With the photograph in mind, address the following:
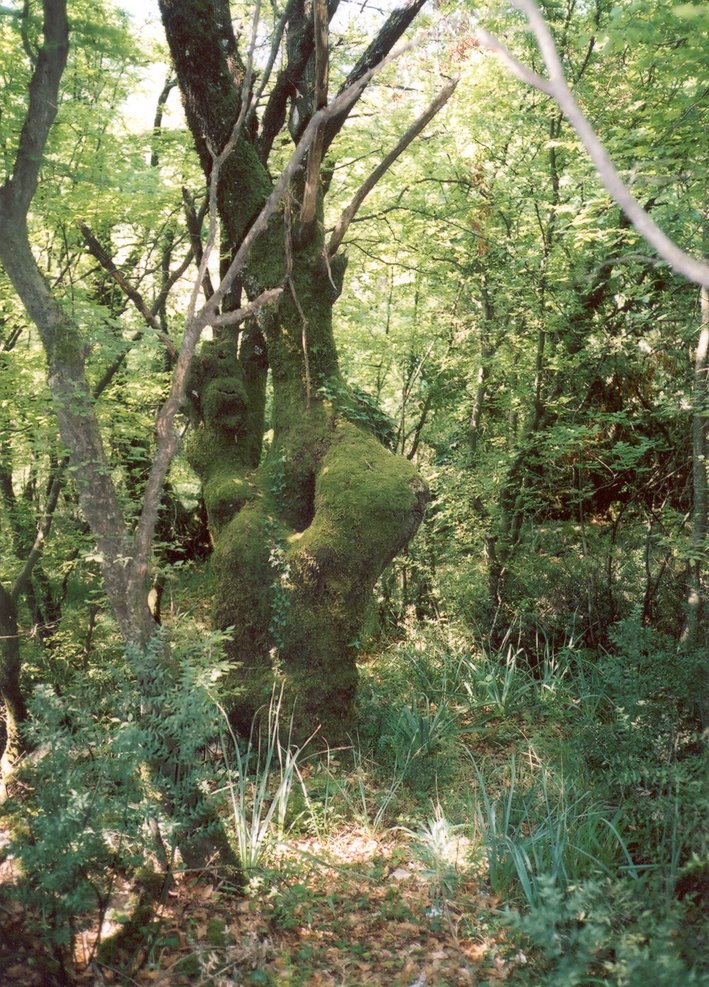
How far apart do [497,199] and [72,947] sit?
633cm

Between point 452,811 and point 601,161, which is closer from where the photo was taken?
point 601,161

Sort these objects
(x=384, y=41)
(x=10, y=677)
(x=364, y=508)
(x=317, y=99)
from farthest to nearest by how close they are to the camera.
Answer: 1. (x=10, y=677)
2. (x=384, y=41)
3. (x=364, y=508)
4. (x=317, y=99)

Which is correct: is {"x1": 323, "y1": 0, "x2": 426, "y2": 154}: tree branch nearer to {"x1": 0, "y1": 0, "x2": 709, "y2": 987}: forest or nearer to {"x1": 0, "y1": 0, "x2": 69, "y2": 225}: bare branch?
{"x1": 0, "y1": 0, "x2": 709, "y2": 987}: forest

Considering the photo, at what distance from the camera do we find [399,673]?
245 inches

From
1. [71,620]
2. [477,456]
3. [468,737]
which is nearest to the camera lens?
[468,737]

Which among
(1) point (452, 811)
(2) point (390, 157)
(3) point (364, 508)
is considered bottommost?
(1) point (452, 811)

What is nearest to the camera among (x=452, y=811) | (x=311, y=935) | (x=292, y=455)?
(x=311, y=935)

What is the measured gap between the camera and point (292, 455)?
5.56m

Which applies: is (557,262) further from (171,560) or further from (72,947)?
(171,560)

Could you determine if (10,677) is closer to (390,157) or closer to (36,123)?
(36,123)

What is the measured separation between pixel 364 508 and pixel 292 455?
0.86 m

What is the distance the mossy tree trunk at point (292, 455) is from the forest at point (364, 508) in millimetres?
29

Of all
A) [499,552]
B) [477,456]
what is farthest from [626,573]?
[477,456]

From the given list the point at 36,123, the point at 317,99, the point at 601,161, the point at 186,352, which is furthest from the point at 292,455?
the point at 601,161
